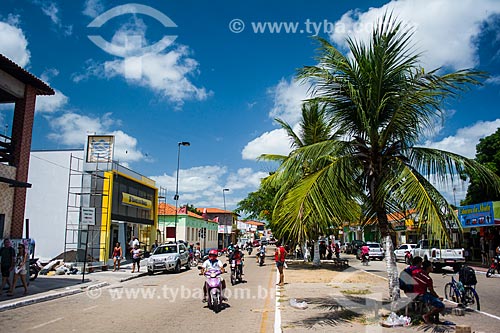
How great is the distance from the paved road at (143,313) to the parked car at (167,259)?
766 centimetres

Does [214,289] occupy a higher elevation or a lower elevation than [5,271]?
lower

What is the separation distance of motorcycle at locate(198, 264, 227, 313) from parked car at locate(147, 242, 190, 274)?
12.6 metres

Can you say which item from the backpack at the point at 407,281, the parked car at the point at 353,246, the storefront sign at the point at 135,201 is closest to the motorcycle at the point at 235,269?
the backpack at the point at 407,281

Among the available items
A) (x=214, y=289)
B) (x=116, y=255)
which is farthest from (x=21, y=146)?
(x=214, y=289)

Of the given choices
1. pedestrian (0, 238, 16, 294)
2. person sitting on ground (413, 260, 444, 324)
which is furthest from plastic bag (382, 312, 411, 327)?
pedestrian (0, 238, 16, 294)

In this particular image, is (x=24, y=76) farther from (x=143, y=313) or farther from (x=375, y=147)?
(x=375, y=147)

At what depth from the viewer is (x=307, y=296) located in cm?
1316

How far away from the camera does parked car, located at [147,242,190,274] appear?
2317 cm

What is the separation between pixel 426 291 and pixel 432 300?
15.7 inches

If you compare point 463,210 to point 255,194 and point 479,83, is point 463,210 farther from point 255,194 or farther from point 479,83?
point 479,83

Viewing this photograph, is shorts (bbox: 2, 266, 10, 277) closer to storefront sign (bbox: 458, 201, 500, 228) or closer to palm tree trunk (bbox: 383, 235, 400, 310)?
palm tree trunk (bbox: 383, 235, 400, 310)

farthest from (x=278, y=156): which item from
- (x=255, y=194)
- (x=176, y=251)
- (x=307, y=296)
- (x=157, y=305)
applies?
(x=255, y=194)

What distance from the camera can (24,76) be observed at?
15828 mm

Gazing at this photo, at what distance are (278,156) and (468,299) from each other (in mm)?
12681
